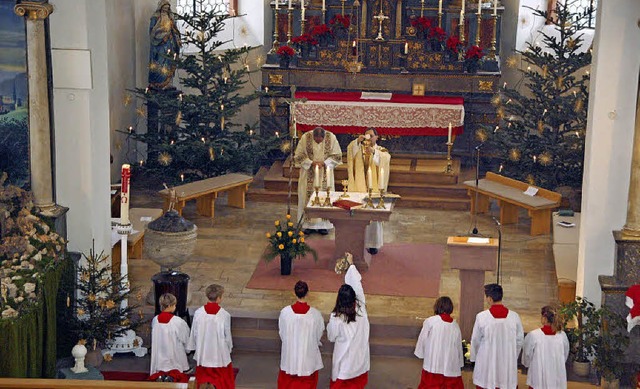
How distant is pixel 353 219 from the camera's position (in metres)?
15.5

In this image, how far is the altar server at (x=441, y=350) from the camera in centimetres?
1250

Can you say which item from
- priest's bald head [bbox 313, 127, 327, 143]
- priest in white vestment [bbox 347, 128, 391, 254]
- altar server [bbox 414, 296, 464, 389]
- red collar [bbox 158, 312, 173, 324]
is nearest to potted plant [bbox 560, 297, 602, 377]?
altar server [bbox 414, 296, 464, 389]

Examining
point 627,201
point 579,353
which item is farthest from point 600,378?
point 627,201

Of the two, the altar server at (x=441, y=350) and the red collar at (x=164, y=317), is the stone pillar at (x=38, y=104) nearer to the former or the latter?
the red collar at (x=164, y=317)

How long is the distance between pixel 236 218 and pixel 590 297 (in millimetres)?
6644

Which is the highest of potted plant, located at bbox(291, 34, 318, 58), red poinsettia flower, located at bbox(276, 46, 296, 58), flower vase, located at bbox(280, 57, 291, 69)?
potted plant, located at bbox(291, 34, 318, 58)

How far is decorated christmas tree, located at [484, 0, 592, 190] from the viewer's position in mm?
18922

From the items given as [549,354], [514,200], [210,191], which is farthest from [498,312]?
[210,191]

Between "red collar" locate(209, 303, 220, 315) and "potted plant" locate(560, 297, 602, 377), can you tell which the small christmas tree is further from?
"potted plant" locate(560, 297, 602, 377)

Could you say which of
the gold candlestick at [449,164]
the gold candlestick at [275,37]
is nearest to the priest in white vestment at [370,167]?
the gold candlestick at [449,164]

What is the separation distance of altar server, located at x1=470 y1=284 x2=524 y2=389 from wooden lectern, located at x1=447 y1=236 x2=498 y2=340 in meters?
0.86

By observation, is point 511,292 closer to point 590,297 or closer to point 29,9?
point 590,297

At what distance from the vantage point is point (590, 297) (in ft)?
43.7

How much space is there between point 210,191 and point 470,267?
19.2 ft
